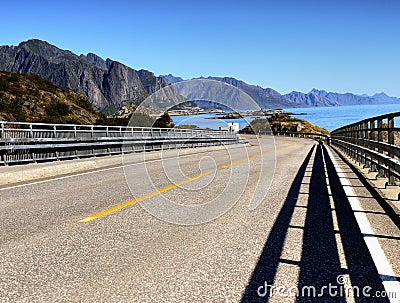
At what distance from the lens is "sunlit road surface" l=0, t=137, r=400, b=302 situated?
4441 millimetres

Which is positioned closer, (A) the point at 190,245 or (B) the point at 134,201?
(A) the point at 190,245

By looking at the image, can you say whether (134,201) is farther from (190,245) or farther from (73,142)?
(73,142)

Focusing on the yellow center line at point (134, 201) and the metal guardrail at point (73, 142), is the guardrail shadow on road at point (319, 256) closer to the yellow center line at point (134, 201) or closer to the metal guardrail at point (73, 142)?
the yellow center line at point (134, 201)

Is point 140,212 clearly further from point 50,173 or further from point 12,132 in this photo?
point 12,132

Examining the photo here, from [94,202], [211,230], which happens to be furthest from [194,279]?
[94,202]

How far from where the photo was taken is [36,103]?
165 ft

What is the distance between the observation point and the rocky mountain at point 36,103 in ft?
136

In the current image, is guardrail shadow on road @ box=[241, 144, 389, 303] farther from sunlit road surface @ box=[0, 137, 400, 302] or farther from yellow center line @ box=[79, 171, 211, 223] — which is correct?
yellow center line @ box=[79, 171, 211, 223]

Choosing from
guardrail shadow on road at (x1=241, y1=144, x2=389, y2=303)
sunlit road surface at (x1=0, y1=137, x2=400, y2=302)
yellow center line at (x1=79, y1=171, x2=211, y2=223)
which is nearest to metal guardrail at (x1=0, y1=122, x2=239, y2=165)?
sunlit road surface at (x1=0, y1=137, x2=400, y2=302)

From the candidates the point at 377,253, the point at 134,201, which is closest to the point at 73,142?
the point at 134,201

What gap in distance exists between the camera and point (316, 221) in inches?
291

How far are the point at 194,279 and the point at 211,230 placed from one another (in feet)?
7.23

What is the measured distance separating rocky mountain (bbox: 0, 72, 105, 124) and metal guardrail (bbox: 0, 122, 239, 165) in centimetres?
1289

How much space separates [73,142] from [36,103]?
107 feet
